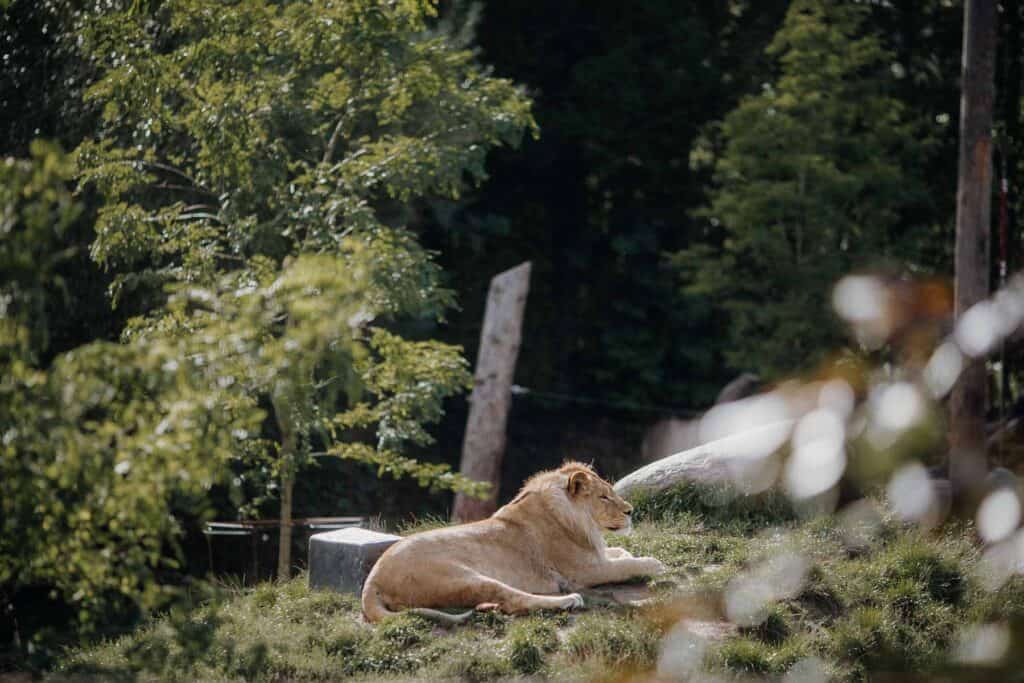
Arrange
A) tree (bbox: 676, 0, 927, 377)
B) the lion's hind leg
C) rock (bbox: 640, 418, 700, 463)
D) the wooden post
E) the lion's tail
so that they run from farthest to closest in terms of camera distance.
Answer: rock (bbox: 640, 418, 700, 463)
tree (bbox: 676, 0, 927, 377)
the wooden post
the lion's hind leg
the lion's tail

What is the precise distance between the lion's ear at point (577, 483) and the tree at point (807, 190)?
10.2 m

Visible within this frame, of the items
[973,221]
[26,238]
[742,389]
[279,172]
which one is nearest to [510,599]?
[26,238]

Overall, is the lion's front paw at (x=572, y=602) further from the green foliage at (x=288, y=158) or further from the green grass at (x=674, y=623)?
the green foliage at (x=288, y=158)

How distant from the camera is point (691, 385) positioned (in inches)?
829

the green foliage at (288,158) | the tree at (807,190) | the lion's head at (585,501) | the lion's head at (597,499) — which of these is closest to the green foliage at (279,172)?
the green foliage at (288,158)

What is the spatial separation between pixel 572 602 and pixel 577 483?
90 cm

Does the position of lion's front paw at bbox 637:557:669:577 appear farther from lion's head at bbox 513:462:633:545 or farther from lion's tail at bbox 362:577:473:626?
lion's tail at bbox 362:577:473:626

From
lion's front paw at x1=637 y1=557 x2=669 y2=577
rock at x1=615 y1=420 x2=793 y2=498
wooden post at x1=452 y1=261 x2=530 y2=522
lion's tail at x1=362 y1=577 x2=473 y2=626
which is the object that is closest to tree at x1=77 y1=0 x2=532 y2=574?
rock at x1=615 y1=420 x2=793 y2=498

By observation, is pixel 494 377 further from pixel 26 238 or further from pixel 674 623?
pixel 26 238

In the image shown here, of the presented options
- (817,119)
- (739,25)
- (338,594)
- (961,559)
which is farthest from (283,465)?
(739,25)

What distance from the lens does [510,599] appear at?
23.9 feet

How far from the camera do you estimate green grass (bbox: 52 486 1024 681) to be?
22.1 ft

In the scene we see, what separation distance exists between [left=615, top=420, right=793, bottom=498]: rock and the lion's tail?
8.43 ft

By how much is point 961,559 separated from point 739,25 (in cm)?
1745
